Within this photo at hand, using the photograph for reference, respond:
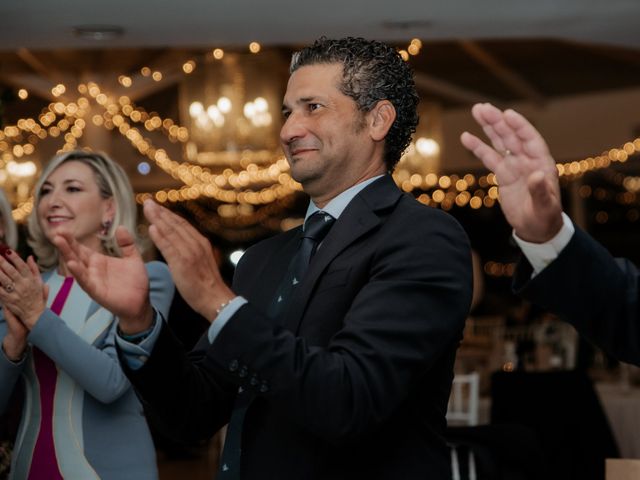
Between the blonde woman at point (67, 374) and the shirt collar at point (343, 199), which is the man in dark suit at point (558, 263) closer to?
the shirt collar at point (343, 199)

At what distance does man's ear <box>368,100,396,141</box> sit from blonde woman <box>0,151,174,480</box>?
83 cm

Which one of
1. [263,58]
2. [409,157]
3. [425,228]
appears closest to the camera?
[425,228]

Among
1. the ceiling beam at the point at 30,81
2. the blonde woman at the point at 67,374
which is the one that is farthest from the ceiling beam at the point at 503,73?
the blonde woman at the point at 67,374

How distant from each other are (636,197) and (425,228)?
13770 mm

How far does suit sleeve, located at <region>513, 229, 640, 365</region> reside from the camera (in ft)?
4.99

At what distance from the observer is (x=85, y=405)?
279 centimetres

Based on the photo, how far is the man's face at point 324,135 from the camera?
2.05 m

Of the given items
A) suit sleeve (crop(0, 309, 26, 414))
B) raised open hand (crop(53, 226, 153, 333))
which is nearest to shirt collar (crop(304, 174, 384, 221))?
raised open hand (crop(53, 226, 153, 333))

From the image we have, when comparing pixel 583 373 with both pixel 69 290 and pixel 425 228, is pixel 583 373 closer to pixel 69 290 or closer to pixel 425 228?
pixel 69 290

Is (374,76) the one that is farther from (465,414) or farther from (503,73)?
(503,73)

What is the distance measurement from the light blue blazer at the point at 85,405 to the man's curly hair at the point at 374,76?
37.9 inches

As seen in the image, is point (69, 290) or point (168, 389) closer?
point (168, 389)

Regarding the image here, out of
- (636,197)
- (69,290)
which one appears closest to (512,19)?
(69,290)

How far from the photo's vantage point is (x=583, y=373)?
5133 mm
